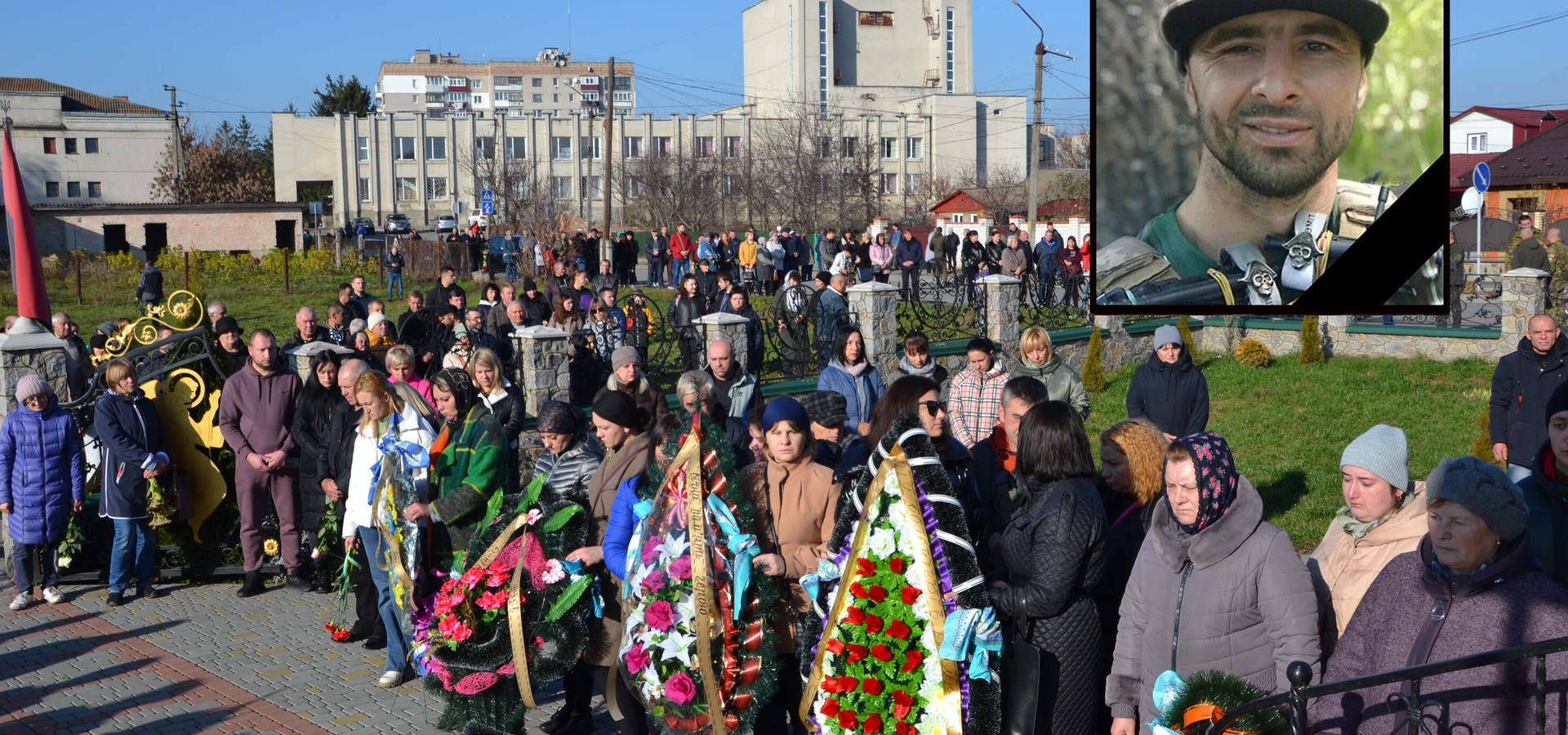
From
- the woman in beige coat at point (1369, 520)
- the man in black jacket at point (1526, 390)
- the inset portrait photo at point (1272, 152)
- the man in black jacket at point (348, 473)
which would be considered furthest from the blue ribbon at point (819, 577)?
the man in black jacket at point (1526, 390)

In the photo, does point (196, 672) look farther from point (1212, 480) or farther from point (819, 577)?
point (1212, 480)

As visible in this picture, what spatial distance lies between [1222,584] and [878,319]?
10345 millimetres

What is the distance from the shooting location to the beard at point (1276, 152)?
739cm

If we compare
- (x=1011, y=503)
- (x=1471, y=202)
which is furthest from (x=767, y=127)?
(x=1011, y=503)

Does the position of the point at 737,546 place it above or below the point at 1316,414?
above

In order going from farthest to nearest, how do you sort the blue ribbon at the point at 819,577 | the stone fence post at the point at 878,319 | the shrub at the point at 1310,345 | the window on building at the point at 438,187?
the window on building at the point at 438,187
the shrub at the point at 1310,345
the stone fence post at the point at 878,319
the blue ribbon at the point at 819,577

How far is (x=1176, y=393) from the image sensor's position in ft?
28.2

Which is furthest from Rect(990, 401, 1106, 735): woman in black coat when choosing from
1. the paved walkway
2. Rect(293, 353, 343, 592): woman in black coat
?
Rect(293, 353, 343, 592): woman in black coat

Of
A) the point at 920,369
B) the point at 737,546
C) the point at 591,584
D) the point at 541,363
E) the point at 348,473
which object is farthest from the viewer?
the point at 541,363

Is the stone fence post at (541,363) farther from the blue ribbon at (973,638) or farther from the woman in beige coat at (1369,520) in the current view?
the woman in beige coat at (1369,520)

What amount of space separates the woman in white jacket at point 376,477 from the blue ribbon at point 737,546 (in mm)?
2228

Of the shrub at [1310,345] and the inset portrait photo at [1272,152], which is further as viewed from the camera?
the shrub at [1310,345]

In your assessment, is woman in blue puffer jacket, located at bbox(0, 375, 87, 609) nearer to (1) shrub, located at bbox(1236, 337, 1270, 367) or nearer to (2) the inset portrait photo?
(2) the inset portrait photo

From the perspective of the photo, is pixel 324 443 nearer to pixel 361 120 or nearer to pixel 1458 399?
pixel 1458 399
